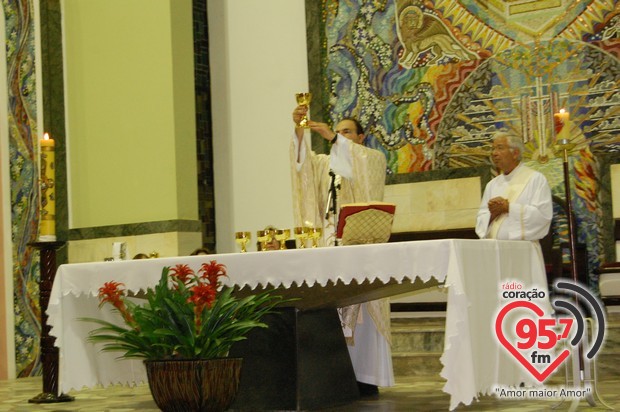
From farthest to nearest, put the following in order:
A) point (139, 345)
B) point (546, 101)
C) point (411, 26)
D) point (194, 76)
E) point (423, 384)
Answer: point (194, 76) → point (411, 26) → point (546, 101) → point (423, 384) → point (139, 345)

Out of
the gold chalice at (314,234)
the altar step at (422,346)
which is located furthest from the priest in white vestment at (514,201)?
the altar step at (422,346)

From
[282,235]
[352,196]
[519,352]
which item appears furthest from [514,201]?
[282,235]

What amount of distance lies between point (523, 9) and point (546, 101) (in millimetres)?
900

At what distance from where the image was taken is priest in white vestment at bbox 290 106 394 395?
272 inches

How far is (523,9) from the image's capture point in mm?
9547

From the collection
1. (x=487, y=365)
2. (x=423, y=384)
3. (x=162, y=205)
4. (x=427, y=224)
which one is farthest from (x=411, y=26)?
(x=487, y=365)

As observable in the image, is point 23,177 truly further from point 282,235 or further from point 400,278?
point 400,278

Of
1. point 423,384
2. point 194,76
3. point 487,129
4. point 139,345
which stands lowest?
point 423,384

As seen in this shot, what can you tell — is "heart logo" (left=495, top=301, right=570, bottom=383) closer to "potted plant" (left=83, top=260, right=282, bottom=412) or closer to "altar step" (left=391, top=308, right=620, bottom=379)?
"potted plant" (left=83, top=260, right=282, bottom=412)

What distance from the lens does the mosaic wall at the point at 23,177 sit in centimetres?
1094

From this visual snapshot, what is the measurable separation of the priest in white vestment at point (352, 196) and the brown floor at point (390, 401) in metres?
0.24

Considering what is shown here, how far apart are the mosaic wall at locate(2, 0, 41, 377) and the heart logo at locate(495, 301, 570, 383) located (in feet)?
21.3

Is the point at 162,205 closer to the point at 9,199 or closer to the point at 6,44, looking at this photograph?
the point at 9,199

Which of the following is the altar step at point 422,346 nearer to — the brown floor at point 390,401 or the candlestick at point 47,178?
the brown floor at point 390,401
